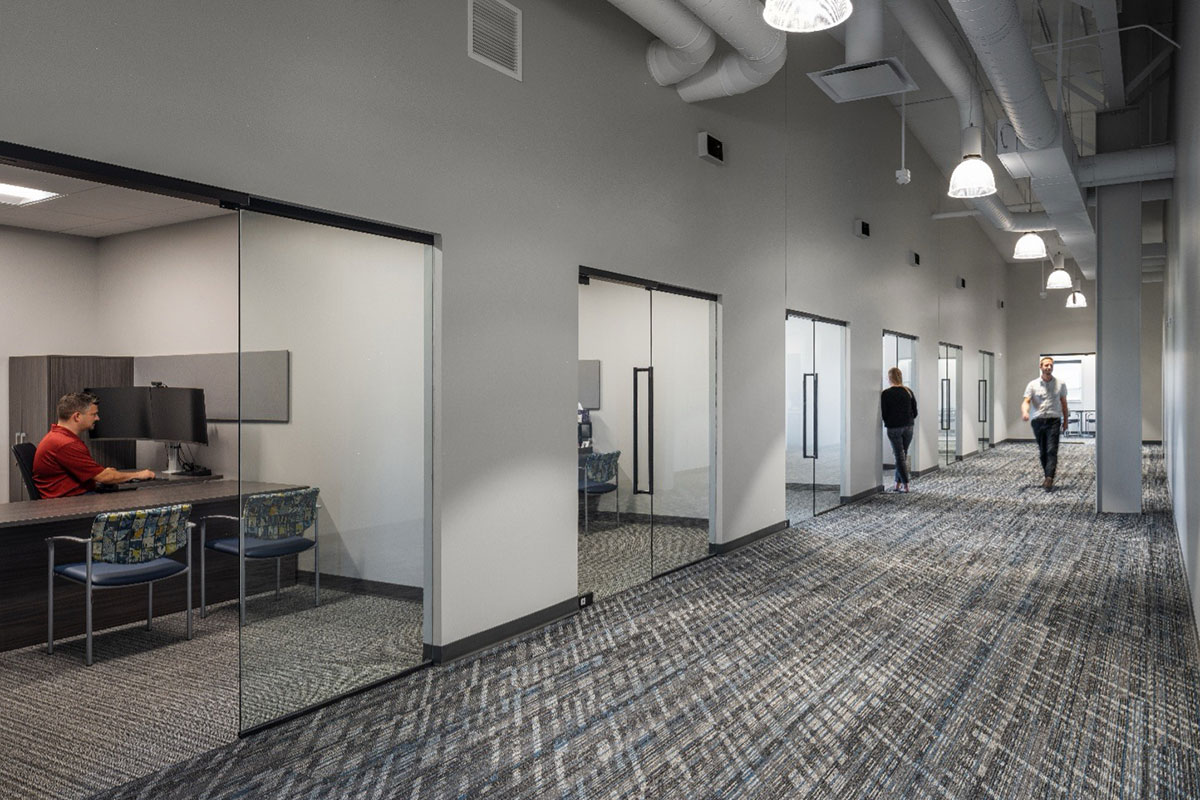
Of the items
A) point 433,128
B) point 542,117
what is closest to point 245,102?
point 433,128

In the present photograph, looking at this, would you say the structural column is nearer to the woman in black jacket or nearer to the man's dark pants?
the man's dark pants

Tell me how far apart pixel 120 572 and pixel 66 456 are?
1495mm

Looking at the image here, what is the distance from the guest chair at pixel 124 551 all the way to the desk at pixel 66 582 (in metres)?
0.11

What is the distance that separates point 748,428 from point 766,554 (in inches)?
45.4

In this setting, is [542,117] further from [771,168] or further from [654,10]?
A: [771,168]

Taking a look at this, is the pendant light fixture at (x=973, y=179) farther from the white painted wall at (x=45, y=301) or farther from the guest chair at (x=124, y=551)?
the white painted wall at (x=45, y=301)

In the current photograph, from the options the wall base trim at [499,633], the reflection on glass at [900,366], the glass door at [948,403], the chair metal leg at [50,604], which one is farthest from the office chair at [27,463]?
the glass door at [948,403]

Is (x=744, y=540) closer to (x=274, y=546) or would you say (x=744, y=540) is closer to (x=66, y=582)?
(x=274, y=546)

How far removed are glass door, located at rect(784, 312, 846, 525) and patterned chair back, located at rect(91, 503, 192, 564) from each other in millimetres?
5717

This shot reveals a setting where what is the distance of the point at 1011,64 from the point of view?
5742 mm

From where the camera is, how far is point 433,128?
4.26m

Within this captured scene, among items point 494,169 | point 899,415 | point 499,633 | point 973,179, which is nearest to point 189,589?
point 499,633

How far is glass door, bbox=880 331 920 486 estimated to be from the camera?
11592 mm

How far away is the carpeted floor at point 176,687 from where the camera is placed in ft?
10.9
